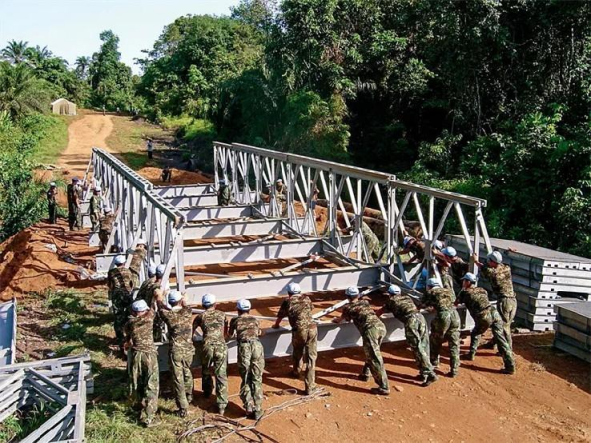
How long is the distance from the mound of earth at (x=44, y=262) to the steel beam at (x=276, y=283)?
4840mm

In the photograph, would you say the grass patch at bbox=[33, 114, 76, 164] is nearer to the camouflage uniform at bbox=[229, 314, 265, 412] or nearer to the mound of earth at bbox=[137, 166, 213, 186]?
the mound of earth at bbox=[137, 166, 213, 186]

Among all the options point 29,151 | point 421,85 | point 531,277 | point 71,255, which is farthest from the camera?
point 29,151

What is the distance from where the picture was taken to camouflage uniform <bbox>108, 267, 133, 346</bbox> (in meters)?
9.58

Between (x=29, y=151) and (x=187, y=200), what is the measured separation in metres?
15.7

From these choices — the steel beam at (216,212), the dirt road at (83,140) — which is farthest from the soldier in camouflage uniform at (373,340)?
the dirt road at (83,140)

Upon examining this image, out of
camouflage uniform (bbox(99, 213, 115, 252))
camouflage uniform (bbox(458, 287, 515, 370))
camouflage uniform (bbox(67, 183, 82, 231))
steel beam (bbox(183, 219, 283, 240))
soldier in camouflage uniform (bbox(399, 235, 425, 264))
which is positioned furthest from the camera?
camouflage uniform (bbox(67, 183, 82, 231))


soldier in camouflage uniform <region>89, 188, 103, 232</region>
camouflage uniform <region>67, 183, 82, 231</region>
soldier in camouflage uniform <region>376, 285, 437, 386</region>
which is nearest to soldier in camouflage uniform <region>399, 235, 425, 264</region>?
soldier in camouflage uniform <region>376, 285, 437, 386</region>

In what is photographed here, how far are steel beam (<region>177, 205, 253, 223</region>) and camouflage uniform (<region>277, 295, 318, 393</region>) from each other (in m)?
8.27

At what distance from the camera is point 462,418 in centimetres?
746

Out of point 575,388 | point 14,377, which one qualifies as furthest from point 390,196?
point 14,377

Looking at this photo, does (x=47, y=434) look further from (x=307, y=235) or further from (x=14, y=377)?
(x=307, y=235)

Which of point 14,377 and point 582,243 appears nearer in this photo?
point 14,377

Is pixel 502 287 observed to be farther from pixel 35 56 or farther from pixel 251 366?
pixel 35 56

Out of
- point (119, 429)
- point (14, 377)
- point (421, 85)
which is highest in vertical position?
point (421, 85)
